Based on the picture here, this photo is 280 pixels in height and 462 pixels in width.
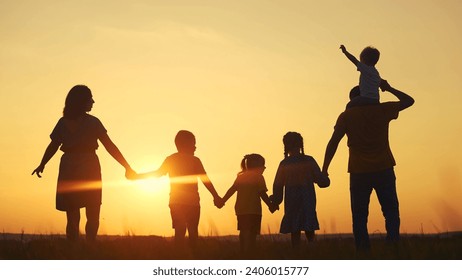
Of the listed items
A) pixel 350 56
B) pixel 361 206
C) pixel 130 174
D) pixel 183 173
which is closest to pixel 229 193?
pixel 183 173

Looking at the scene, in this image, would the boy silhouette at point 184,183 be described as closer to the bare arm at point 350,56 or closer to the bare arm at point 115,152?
the bare arm at point 115,152

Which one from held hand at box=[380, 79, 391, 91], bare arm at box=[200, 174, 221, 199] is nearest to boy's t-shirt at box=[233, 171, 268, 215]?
bare arm at box=[200, 174, 221, 199]

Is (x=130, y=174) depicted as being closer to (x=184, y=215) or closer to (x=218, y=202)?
(x=184, y=215)

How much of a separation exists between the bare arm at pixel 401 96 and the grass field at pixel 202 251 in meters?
1.78

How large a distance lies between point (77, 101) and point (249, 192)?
301 cm

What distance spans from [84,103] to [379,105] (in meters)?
3.82

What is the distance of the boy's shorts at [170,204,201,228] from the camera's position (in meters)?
12.2

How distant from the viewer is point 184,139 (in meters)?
12.3

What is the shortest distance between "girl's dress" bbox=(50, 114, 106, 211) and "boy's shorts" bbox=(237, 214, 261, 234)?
2420mm

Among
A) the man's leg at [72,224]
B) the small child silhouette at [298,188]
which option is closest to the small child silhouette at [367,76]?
the small child silhouette at [298,188]

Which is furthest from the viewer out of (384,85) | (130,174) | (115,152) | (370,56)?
(130,174)
